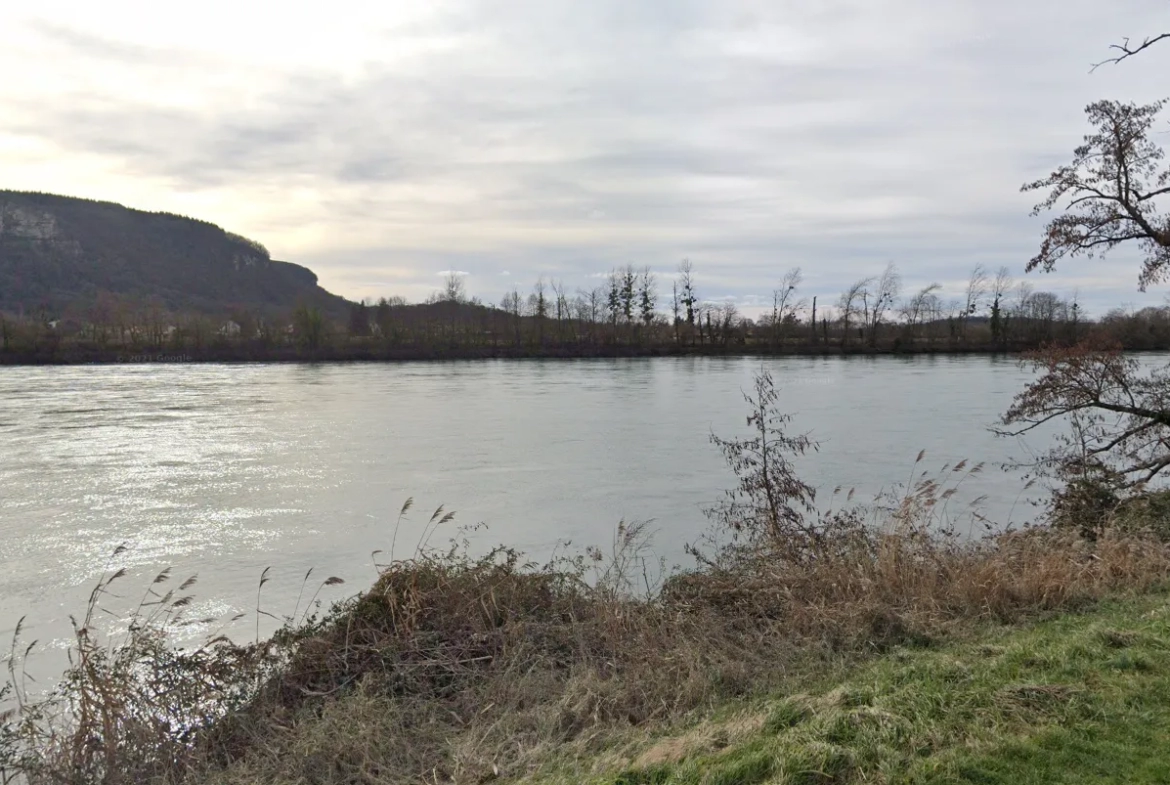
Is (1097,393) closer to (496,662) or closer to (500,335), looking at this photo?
(496,662)

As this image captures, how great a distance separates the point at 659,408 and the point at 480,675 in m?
20.1

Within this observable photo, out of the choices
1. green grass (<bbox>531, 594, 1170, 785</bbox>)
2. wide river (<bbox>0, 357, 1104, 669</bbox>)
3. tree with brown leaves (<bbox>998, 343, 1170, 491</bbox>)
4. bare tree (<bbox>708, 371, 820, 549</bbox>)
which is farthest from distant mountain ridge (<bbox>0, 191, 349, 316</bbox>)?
green grass (<bbox>531, 594, 1170, 785</bbox>)

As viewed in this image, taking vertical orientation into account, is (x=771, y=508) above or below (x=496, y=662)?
above

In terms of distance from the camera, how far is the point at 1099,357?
9.67 m

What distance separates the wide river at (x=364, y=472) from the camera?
899 cm

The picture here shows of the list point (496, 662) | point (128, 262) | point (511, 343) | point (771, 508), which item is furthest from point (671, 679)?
point (128, 262)

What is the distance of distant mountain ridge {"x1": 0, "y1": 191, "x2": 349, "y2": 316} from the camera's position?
138m

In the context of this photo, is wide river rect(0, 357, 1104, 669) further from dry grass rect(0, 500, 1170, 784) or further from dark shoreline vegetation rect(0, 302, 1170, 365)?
dark shoreline vegetation rect(0, 302, 1170, 365)

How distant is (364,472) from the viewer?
48.1 feet

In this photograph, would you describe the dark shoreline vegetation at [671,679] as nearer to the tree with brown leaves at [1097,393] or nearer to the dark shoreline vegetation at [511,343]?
the tree with brown leaves at [1097,393]

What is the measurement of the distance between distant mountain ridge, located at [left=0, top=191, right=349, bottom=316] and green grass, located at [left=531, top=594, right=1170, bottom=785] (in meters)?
135

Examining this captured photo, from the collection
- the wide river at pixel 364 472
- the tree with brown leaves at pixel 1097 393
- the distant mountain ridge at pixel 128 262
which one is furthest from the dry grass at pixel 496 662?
the distant mountain ridge at pixel 128 262

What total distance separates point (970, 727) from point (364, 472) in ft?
42.2

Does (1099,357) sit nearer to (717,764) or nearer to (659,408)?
(717,764)
